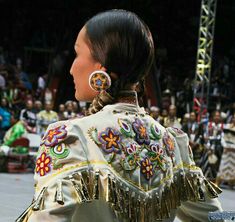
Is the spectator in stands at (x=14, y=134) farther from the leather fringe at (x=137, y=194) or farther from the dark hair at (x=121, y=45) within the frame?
the dark hair at (x=121, y=45)

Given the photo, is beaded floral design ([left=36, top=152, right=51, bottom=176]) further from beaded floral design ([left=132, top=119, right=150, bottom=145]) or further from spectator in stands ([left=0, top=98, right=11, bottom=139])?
spectator in stands ([left=0, top=98, right=11, bottom=139])

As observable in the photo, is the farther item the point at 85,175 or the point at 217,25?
the point at 217,25

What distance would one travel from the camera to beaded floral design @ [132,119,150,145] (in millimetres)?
1871

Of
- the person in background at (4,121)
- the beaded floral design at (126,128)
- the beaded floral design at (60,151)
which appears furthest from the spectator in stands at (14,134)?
the beaded floral design at (60,151)

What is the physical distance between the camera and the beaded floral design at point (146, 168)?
6.05 ft

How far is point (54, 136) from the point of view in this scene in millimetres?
1735

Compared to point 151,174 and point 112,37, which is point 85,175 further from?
point 112,37

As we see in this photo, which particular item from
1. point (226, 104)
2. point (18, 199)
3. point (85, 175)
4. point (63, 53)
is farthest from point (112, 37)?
point (226, 104)

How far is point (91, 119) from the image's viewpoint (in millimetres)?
1812

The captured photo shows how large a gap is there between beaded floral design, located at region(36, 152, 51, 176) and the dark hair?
0.28 m

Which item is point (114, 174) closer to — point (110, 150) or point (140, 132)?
point (110, 150)

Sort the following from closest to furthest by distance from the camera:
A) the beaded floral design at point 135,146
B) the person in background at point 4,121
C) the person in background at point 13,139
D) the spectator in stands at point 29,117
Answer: the beaded floral design at point 135,146 → the person in background at point 13,139 → the spectator in stands at point 29,117 → the person in background at point 4,121

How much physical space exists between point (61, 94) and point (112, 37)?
18.7 metres

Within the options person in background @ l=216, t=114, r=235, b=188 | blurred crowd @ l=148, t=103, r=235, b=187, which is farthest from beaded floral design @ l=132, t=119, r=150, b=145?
person in background @ l=216, t=114, r=235, b=188
